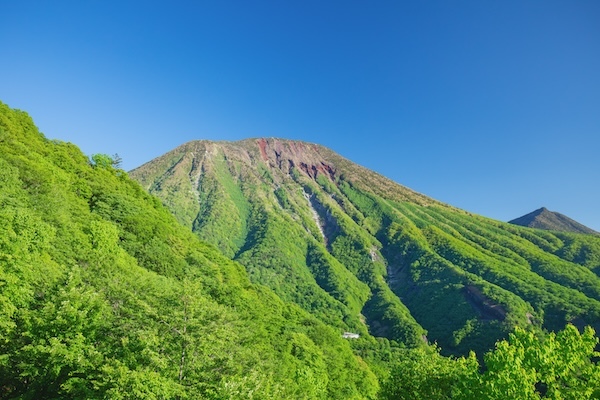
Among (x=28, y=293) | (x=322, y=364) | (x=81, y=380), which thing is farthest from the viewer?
(x=322, y=364)

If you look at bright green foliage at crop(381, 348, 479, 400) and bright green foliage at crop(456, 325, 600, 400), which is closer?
bright green foliage at crop(456, 325, 600, 400)

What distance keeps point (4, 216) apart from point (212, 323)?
19.8 m

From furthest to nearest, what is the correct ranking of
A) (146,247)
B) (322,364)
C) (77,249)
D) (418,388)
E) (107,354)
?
(322,364), (146,247), (77,249), (418,388), (107,354)

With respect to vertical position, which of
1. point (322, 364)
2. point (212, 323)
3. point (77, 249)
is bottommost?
point (322, 364)

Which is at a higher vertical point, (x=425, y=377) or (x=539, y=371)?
(x=539, y=371)

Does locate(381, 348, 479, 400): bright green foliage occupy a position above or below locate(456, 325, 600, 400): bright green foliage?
below

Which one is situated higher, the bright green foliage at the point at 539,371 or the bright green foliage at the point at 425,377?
the bright green foliage at the point at 539,371

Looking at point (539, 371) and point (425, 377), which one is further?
point (425, 377)

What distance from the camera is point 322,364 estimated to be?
71812mm

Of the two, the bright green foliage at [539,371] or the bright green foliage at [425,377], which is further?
the bright green foliage at [425,377]

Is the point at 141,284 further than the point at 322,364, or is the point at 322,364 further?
the point at 322,364

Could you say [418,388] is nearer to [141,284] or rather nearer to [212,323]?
[212,323]

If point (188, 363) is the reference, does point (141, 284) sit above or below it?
above

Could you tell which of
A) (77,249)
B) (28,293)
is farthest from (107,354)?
(77,249)
